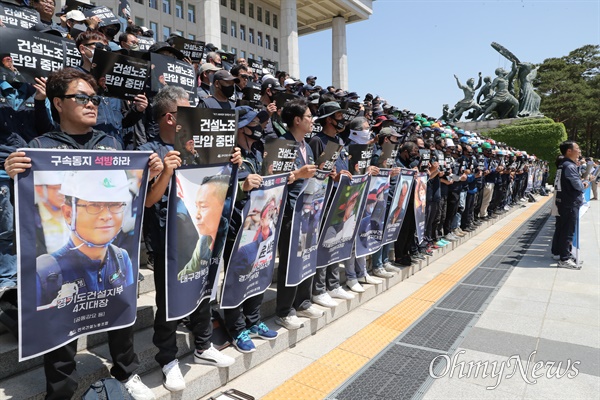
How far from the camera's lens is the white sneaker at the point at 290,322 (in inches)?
160

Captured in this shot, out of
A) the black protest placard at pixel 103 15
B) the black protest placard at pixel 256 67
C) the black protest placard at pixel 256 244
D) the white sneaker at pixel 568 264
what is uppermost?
the black protest placard at pixel 256 67

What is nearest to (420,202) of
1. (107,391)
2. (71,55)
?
(71,55)

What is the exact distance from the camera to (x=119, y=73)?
3.80 metres

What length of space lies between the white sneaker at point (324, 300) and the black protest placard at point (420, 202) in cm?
258

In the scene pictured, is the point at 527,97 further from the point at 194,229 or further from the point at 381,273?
the point at 194,229

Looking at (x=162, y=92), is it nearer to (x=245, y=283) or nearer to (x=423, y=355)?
(x=245, y=283)

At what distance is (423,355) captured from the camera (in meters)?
4.00

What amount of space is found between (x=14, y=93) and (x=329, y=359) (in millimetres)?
3483

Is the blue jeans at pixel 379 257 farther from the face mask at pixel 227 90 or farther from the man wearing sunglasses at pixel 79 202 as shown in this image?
the man wearing sunglasses at pixel 79 202

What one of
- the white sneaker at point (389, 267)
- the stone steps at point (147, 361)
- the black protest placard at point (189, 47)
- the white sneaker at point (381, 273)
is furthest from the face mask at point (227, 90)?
the white sneaker at point (389, 267)

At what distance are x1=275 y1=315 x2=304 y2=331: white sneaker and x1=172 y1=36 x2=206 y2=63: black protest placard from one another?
16.8 ft

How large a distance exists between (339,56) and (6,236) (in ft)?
134

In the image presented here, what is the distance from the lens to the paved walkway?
3.37m

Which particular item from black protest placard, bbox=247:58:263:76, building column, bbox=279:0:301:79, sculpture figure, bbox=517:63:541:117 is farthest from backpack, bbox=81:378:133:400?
sculpture figure, bbox=517:63:541:117
